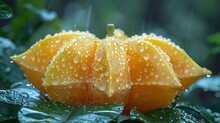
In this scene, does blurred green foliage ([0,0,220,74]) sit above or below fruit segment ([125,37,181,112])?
above

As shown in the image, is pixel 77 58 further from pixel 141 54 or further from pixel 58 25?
pixel 58 25

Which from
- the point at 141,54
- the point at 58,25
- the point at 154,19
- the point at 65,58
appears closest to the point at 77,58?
the point at 65,58

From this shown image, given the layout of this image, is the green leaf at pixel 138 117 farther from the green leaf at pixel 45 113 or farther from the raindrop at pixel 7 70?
the raindrop at pixel 7 70

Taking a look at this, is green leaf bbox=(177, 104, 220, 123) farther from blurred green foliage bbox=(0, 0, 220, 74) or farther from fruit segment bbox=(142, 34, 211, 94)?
blurred green foliage bbox=(0, 0, 220, 74)

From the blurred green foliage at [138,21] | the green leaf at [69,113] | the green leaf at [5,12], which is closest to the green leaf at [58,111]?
the green leaf at [69,113]

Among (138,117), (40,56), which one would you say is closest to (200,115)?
(138,117)

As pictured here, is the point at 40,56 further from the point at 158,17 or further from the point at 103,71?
the point at 158,17

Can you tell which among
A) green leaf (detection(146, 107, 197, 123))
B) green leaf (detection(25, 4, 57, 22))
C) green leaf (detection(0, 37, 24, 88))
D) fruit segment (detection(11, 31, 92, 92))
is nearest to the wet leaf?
green leaf (detection(146, 107, 197, 123))
